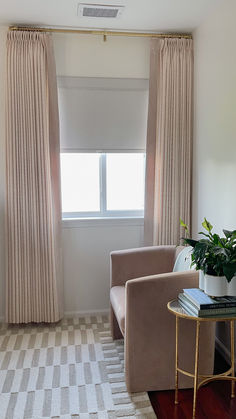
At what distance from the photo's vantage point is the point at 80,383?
2398mm

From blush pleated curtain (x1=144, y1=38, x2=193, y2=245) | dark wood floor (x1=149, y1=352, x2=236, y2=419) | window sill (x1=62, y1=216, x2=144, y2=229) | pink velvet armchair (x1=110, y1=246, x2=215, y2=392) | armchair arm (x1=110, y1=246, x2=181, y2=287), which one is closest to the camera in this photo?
dark wood floor (x1=149, y1=352, x2=236, y2=419)

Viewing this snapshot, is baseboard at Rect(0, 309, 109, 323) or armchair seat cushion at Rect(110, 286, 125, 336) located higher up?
armchair seat cushion at Rect(110, 286, 125, 336)

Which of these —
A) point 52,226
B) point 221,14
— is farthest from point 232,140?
point 52,226

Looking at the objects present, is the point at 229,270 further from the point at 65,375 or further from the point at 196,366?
the point at 65,375

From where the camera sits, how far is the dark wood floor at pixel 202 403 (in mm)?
2102

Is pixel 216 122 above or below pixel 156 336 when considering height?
above

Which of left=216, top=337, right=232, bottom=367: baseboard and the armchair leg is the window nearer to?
the armchair leg

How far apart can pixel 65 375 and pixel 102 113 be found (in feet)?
7.18

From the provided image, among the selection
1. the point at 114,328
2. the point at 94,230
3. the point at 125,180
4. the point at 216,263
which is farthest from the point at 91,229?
the point at 216,263

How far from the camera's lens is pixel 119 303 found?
2586 mm

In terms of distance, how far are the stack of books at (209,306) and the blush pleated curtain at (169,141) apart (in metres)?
1.30

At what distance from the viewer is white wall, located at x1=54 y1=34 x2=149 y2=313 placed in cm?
322

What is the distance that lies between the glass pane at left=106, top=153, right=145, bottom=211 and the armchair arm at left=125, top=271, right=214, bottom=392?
1347mm

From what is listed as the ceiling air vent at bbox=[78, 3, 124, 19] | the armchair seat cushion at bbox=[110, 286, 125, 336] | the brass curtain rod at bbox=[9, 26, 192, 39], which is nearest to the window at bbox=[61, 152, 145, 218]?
the armchair seat cushion at bbox=[110, 286, 125, 336]
